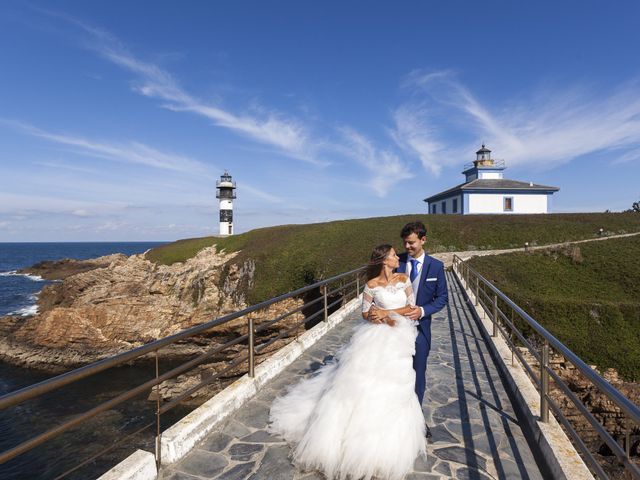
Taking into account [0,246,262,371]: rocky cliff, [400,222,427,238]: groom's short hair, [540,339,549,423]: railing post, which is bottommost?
[0,246,262,371]: rocky cliff

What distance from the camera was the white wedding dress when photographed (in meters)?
3.52

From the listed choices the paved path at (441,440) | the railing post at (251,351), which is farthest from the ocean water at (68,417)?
the paved path at (441,440)

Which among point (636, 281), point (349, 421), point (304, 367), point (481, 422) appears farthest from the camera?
point (636, 281)

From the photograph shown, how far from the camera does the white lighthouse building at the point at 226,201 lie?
186 ft

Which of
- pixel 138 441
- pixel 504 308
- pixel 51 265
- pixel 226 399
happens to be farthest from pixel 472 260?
pixel 51 265

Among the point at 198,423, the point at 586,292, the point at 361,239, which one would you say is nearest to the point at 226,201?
the point at 361,239

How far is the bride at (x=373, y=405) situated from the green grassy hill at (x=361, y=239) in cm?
2471

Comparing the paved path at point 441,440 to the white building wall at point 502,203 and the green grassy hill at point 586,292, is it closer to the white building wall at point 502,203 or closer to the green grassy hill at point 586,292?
the green grassy hill at point 586,292

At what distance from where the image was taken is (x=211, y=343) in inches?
993

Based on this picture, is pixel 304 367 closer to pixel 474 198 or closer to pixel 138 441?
pixel 138 441

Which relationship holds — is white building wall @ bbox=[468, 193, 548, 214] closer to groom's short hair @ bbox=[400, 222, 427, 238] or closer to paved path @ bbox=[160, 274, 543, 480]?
paved path @ bbox=[160, 274, 543, 480]

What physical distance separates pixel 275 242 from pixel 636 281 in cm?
2746

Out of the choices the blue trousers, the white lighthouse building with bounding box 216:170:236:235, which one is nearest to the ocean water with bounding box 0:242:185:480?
the blue trousers

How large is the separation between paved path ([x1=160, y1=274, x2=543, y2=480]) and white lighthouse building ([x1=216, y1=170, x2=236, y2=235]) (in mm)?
51450
